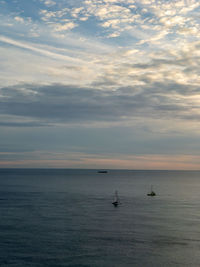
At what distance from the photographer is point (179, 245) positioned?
79.1m

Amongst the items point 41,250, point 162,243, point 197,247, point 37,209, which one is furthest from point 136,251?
point 37,209

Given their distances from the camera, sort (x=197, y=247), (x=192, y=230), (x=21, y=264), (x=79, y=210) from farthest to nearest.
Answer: (x=79, y=210)
(x=192, y=230)
(x=197, y=247)
(x=21, y=264)

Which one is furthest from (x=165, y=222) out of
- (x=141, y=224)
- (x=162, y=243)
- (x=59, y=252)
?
(x=59, y=252)

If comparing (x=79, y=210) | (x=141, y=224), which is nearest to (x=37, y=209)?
(x=79, y=210)

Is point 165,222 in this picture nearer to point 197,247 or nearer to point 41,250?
point 197,247

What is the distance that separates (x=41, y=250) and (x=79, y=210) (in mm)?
57059

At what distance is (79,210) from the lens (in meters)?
130

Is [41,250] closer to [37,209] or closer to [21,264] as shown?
[21,264]

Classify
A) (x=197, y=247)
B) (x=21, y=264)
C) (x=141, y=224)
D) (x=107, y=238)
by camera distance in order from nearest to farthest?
(x=21, y=264), (x=197, y=247), (x=107, y=238), (x=141, y=224)

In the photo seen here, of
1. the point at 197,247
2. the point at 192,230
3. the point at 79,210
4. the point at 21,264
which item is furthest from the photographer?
the point at 79,210

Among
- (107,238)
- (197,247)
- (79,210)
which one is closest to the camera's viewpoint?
(197,247)

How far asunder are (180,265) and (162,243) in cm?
1510

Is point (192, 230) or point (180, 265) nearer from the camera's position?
point (180, 265)

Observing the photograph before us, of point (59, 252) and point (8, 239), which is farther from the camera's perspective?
point (8, 239)
